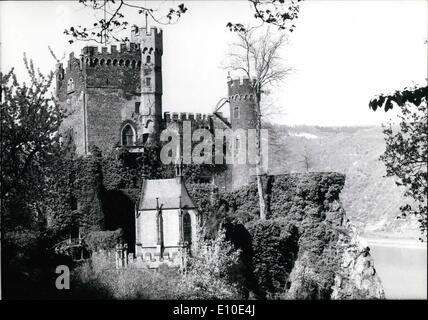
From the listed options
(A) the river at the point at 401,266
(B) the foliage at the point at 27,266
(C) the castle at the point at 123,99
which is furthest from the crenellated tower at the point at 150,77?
(A) the river at the point at 401,266

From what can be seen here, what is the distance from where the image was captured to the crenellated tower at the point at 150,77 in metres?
26.9

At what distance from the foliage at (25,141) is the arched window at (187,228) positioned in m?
8.00

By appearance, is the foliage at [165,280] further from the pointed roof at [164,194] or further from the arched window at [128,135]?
the arched window at [128,135]

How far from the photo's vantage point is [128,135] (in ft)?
88.3

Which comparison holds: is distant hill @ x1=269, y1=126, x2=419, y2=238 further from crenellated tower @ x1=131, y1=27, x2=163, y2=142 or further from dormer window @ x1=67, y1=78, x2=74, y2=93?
dormer window @ x1=67, y1=78, x2=74, y2=93

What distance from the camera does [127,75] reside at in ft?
88.2

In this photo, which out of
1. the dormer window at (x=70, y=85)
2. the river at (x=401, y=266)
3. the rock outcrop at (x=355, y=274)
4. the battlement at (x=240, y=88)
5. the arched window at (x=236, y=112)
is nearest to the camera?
the river at (x=401, y=266)

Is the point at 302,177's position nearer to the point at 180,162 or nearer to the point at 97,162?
the point at 180,162

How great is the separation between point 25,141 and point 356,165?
45.2 feet

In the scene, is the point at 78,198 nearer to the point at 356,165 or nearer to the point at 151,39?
the point at 151,39

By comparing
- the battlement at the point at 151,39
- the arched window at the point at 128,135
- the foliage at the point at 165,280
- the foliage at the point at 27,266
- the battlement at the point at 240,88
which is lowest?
the foliage at the point at 165,280

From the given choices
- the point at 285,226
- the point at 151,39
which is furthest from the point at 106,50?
the point at 285,226
